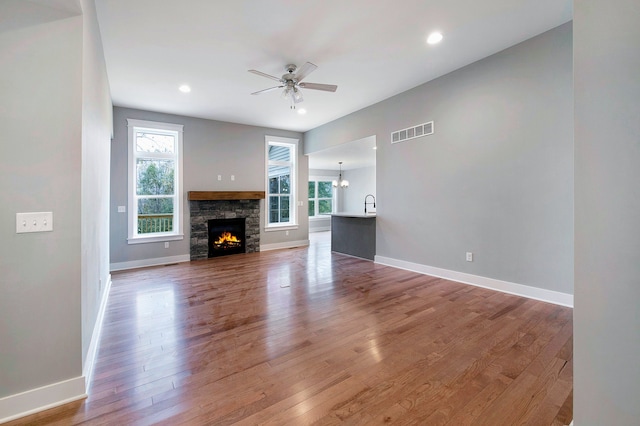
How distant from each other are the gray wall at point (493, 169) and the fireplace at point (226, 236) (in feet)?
11.8

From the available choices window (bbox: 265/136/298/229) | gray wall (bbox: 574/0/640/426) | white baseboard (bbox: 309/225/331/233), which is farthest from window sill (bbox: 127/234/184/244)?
gray wall (bbox: 574/0/640/426)

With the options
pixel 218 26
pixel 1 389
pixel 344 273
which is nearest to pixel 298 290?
pixel 344 273

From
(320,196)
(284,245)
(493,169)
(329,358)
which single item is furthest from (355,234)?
(320,196)

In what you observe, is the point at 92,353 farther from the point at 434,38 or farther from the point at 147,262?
the point at 434,38

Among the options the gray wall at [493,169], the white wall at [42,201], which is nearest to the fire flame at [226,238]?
the gray wall at [493,169]

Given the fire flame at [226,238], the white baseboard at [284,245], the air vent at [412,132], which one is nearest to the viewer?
the air vent at [412,132]

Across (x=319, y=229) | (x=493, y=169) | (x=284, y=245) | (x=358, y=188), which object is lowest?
(x=284, y=245)

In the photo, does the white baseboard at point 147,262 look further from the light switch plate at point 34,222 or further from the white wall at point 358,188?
the white wall at point 358,188

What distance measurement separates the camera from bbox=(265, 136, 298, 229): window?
286 inches

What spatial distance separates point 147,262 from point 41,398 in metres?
4.23

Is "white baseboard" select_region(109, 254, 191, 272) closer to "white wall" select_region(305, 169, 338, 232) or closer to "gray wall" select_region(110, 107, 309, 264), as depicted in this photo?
"gray wall" select_region(110, 107, 309, 264)

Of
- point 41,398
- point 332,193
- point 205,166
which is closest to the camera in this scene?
point 41,398

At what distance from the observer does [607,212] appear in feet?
3.80

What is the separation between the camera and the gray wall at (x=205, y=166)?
5.23 metres
